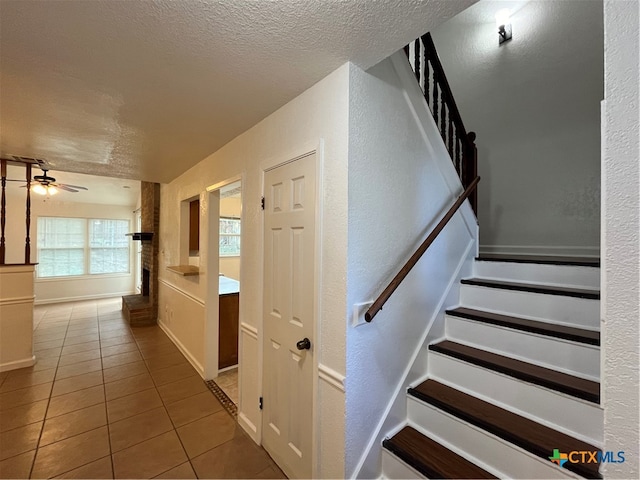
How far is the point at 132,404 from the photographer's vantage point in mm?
2547

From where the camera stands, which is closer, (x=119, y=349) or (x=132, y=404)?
(x=132, y=404)

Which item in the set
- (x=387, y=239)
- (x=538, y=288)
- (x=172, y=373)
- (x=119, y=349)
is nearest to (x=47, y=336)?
(x=119, y=349)

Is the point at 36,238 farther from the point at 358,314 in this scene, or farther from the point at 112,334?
the point at 358,314

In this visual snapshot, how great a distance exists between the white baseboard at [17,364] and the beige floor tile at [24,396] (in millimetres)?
640

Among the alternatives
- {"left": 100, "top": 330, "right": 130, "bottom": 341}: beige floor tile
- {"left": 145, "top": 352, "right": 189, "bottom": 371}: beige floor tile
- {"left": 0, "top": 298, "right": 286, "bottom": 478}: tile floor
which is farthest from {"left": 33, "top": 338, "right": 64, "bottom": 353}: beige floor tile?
{"left": 145, "top": 352, "right": 189, "bottom": 371}: beige floor tile

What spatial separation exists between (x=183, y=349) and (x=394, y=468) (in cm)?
309

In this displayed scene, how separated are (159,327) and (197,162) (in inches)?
121

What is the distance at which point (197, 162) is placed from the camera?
3.28 metres

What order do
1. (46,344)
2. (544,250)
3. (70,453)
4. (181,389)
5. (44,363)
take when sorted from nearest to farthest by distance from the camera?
(70,453) < (181,389) < (544,250) < (44,363) < (46,344)

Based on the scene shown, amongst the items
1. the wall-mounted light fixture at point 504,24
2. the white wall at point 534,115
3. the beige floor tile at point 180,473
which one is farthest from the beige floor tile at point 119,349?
the wall-mounted light fixture at point 504,24

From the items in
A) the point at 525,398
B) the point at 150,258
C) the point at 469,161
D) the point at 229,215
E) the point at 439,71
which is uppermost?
the point at 439,71

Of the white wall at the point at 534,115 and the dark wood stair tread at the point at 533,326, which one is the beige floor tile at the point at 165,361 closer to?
the dark wood stair tread at the point at 533,326

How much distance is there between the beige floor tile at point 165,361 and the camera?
3.32m

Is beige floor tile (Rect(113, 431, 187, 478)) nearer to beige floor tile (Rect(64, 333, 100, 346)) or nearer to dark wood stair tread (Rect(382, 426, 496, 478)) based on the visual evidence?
dark wood stair tread (Rect(382, 426, 496, 478))
